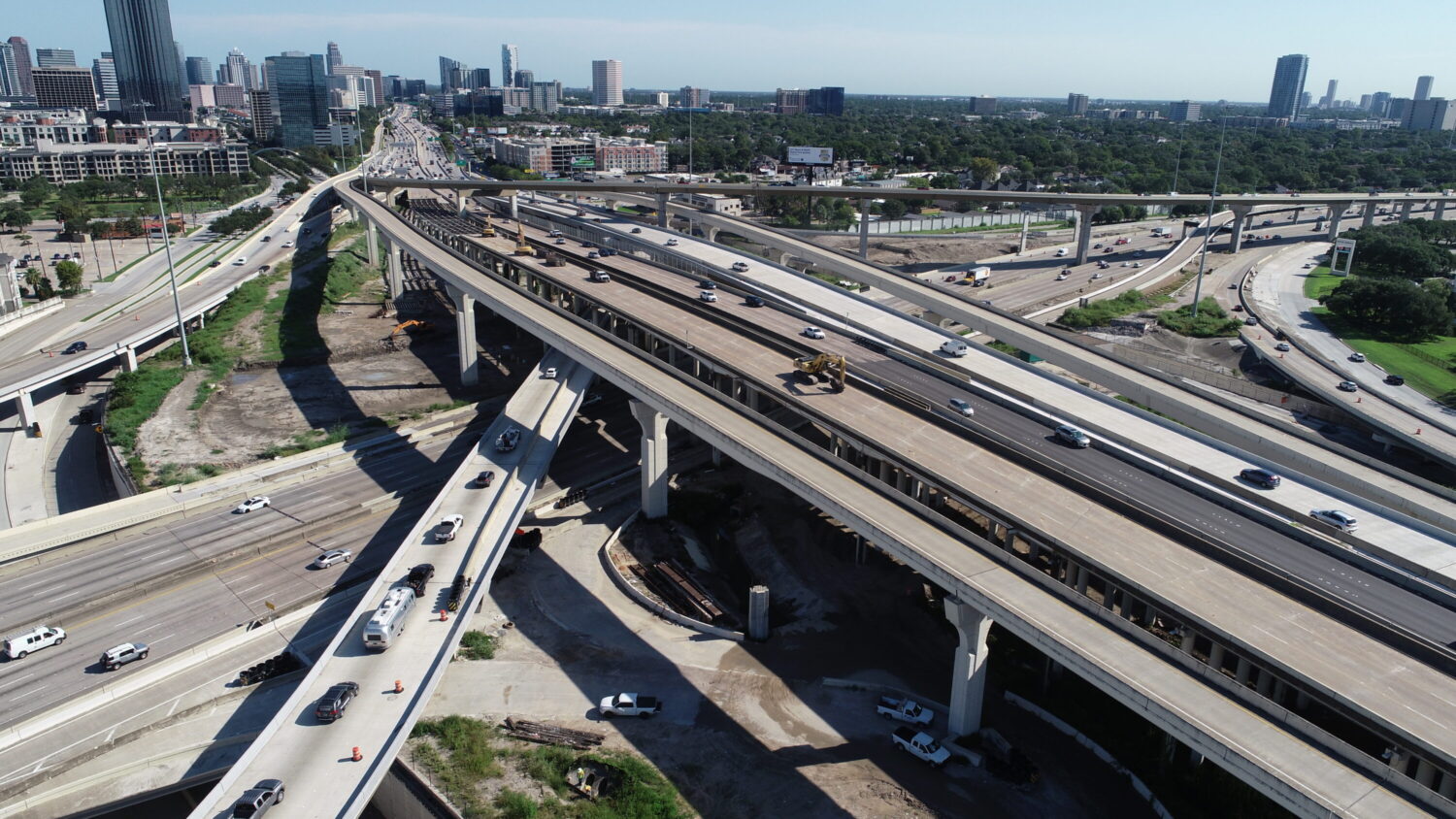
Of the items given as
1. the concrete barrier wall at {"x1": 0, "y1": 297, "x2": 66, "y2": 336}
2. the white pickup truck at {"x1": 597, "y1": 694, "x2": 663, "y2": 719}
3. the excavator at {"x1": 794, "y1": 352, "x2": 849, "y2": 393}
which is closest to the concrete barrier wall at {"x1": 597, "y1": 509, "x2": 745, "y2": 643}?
the white pickup truck at {"x1": 597, "y1": 694, "x2": 663, "y2": 719}

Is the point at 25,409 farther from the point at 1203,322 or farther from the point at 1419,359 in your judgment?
the point at 1419,359

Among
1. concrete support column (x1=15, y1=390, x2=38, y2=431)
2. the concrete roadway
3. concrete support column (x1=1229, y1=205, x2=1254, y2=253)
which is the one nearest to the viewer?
the concrete roadway

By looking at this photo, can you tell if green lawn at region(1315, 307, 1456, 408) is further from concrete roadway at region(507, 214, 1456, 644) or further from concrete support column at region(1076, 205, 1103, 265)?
concrete roadway at region(507, 214, 1456, 644)

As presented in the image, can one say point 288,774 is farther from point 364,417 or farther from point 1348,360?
point 1348,360

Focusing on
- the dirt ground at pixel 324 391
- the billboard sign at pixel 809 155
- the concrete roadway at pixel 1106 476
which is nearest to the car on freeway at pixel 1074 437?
the concrete roadway at pixel 1106 476

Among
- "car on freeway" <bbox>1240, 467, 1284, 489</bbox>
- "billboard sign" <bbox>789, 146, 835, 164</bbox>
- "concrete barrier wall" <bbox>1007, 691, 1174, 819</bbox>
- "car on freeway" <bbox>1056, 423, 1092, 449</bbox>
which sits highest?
"billboard sign" <bbox>789, 146, 835, 164</bbox>

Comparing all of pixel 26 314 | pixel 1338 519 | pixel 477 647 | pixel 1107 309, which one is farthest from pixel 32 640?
pixel 1107 309
